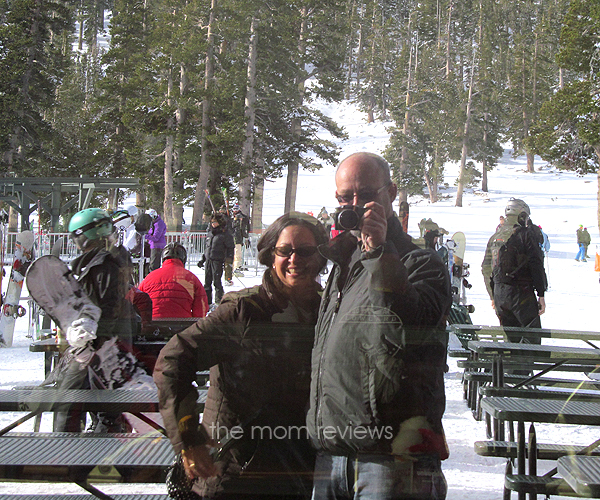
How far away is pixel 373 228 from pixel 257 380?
25.4 inches

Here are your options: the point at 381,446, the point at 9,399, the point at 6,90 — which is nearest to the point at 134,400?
the point at 9,399

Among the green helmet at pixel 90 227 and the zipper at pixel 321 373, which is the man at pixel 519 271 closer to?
the green helmet at pixel 90 227

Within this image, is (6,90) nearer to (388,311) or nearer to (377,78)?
(377,78)

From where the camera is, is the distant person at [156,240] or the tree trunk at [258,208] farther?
the distant person at [156,240]

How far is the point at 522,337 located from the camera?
5.39m

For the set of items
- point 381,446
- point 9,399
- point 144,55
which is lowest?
point 9,399

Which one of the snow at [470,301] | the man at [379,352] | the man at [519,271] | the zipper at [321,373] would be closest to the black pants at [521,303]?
the man at [519,271]

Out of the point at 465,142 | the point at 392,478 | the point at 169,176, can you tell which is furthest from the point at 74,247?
the point at 169,176

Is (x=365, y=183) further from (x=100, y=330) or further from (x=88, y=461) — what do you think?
(x=100, y=330)

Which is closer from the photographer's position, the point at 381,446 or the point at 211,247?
the point at 381,446

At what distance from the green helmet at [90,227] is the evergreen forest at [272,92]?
819 millimetres

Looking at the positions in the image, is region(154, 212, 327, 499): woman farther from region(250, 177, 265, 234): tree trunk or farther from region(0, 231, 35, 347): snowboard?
region(0, 231, 35, 347): snowboard

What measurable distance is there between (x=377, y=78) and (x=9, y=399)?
2.47 metres

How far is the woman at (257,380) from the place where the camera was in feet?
6.12
